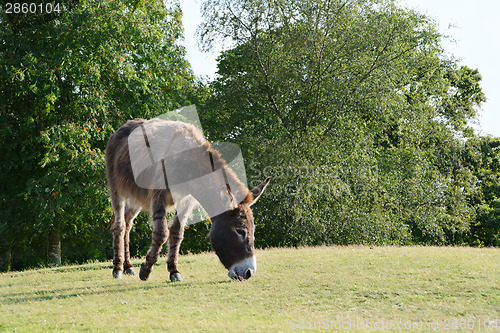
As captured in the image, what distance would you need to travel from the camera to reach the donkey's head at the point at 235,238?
630cm

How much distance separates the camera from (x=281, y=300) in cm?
614

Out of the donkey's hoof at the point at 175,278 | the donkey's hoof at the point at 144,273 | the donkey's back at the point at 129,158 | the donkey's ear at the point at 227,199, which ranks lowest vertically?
the donkey's hoof at the point at 175,278

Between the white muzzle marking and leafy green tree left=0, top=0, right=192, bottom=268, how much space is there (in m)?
9.76

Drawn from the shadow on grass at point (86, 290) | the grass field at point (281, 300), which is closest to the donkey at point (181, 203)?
the shadow on grass at point (86, 290)

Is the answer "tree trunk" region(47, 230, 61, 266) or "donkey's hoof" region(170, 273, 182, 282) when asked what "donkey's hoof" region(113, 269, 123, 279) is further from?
"tree trunk" region(47, 230, 61, 266)

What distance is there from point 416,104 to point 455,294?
18761 millimetres

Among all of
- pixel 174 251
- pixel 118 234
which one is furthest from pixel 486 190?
pixel 174 251

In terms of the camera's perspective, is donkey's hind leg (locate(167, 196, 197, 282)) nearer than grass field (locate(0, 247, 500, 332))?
No

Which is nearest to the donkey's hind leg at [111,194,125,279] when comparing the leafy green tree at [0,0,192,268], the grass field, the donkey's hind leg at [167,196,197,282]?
the grass field

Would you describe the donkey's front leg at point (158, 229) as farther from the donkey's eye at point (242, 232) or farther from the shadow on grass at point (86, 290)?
the donkey's eye at point (242, 232)

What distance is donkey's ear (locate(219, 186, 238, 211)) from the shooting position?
21.4 ft

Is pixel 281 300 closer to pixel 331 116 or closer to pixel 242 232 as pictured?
pixel 242 232

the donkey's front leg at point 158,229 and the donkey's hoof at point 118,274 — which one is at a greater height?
the donkey's front leg at point 158,229

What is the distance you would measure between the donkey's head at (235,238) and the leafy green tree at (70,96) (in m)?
9.36
